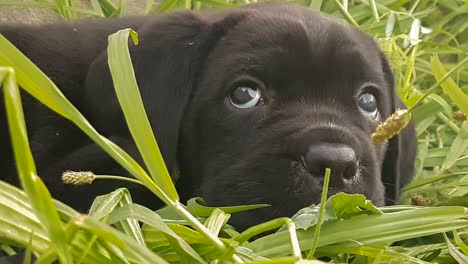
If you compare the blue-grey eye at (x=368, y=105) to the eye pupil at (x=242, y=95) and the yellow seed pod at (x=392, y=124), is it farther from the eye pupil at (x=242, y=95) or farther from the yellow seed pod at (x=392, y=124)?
the yellow seed pod at (x=392, y=124)

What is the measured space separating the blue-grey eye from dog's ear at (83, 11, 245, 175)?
0.45 meters

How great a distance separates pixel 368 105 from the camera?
2.71 m

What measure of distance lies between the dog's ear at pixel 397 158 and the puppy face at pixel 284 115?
119mm

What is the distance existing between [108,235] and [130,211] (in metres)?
0.36

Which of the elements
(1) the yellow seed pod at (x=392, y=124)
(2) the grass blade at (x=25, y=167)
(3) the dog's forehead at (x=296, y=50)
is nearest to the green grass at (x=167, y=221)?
(2) the grass blade at (x=25, y=167)

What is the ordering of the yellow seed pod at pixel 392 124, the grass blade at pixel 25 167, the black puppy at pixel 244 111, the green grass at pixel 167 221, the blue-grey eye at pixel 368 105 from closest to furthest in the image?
the grass blade at pixel 25 167
the green grass at pixel 167 221
the yellow seed pod at pixel 392 124
the black puppy at pixel 244 111
the blue-grey eye at pixel 368 105

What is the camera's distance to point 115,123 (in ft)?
8.84

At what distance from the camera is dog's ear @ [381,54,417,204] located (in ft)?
9.45

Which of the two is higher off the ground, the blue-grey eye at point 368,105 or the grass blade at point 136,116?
the grass blade at point 136,116

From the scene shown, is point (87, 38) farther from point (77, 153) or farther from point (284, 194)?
point (284, 194)

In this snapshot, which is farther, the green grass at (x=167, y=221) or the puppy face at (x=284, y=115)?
the puppy face at (x=284, y=115)

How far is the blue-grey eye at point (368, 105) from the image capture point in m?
2.68

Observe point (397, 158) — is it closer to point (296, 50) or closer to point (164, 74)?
point (296, 50)

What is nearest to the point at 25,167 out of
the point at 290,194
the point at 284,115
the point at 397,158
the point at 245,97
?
the point at 290,194
